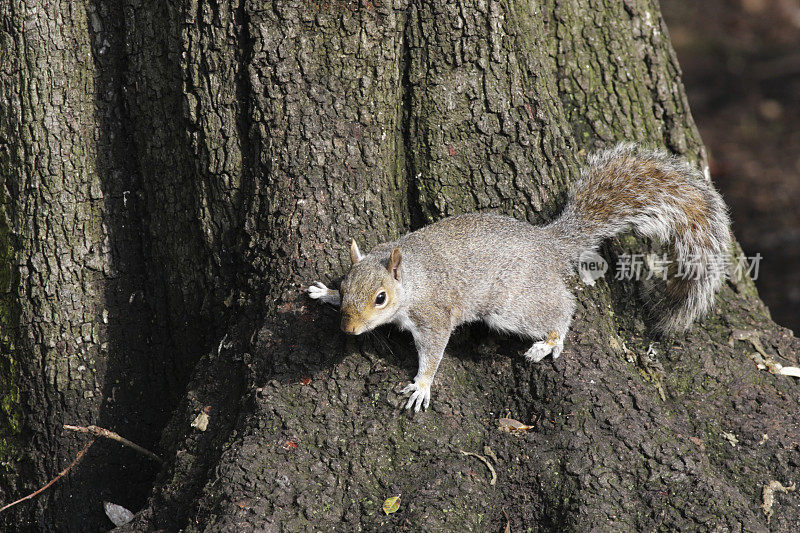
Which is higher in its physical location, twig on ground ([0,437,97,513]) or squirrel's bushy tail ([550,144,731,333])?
squirrel's bushy tail ([550,144,731,333])

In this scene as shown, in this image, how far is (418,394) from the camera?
2.42 m

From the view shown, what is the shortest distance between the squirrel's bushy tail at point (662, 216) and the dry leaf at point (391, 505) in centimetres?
116

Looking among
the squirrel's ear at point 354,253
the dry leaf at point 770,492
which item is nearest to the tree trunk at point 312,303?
the dry leaf at point 770,492

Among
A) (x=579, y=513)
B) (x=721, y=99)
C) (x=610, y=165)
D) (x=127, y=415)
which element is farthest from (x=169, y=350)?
(x=721, y=99)

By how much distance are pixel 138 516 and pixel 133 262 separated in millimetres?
1010

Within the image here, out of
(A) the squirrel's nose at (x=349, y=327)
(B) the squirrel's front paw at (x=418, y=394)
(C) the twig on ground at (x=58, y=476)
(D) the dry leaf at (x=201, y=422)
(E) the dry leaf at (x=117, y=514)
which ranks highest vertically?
(A) the squirrel's nose at (x=349, y=327)

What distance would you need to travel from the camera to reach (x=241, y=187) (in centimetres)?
265

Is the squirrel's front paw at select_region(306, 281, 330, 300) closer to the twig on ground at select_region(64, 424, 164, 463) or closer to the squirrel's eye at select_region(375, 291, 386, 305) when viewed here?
the squirrel's eye at select_region(375, 291, 386, 305)

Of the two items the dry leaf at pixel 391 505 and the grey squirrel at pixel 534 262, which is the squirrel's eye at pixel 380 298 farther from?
the dry leaf at pixel 391 505

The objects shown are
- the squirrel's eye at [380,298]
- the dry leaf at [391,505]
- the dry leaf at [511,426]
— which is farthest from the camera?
the dry leaf at [511,426]

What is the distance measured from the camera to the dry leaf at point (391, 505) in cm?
226

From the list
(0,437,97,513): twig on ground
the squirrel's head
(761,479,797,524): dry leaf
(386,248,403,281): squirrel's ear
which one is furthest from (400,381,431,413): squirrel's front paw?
(0,437,97,513): twig on ground

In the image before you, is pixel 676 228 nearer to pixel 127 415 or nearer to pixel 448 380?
pixel 448 380

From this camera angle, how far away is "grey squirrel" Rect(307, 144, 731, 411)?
8.05 ft
